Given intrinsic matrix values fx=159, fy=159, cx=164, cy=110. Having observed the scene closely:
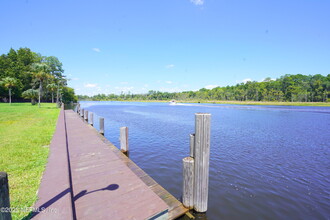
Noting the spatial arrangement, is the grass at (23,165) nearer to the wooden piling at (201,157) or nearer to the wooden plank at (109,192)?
the wooden plank at (109,192)

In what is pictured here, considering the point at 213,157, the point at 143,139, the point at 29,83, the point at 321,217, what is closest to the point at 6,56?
the point at 29,83

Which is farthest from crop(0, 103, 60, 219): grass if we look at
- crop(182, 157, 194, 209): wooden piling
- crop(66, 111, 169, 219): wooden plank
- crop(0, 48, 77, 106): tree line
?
crop(0, 48, 77, 106): tree line

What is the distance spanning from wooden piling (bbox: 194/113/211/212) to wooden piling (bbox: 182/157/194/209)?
0.07 m

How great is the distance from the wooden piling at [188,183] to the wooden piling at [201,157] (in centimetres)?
7

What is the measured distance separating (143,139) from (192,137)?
8.09m

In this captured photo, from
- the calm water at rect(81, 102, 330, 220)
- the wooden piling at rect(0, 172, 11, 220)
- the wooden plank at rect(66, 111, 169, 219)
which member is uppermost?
the wooden piling at rect(0, 172, 11, 220)

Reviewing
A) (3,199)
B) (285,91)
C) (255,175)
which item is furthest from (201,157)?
(285,91)

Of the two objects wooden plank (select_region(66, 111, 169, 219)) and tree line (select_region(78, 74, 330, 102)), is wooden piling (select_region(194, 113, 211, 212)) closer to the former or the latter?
wooden plank (select_region(66, 111, 169, 219))

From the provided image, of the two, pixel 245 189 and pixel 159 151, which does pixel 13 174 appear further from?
pixel 245 189

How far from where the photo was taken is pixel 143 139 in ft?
36.8

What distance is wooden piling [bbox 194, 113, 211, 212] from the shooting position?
3346 mm

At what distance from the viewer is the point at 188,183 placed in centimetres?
355

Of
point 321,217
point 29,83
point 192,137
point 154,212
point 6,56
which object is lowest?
point 321,217

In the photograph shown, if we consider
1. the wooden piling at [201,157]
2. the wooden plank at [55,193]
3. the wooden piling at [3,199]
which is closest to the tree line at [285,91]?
the wooden piling at [201,157]
